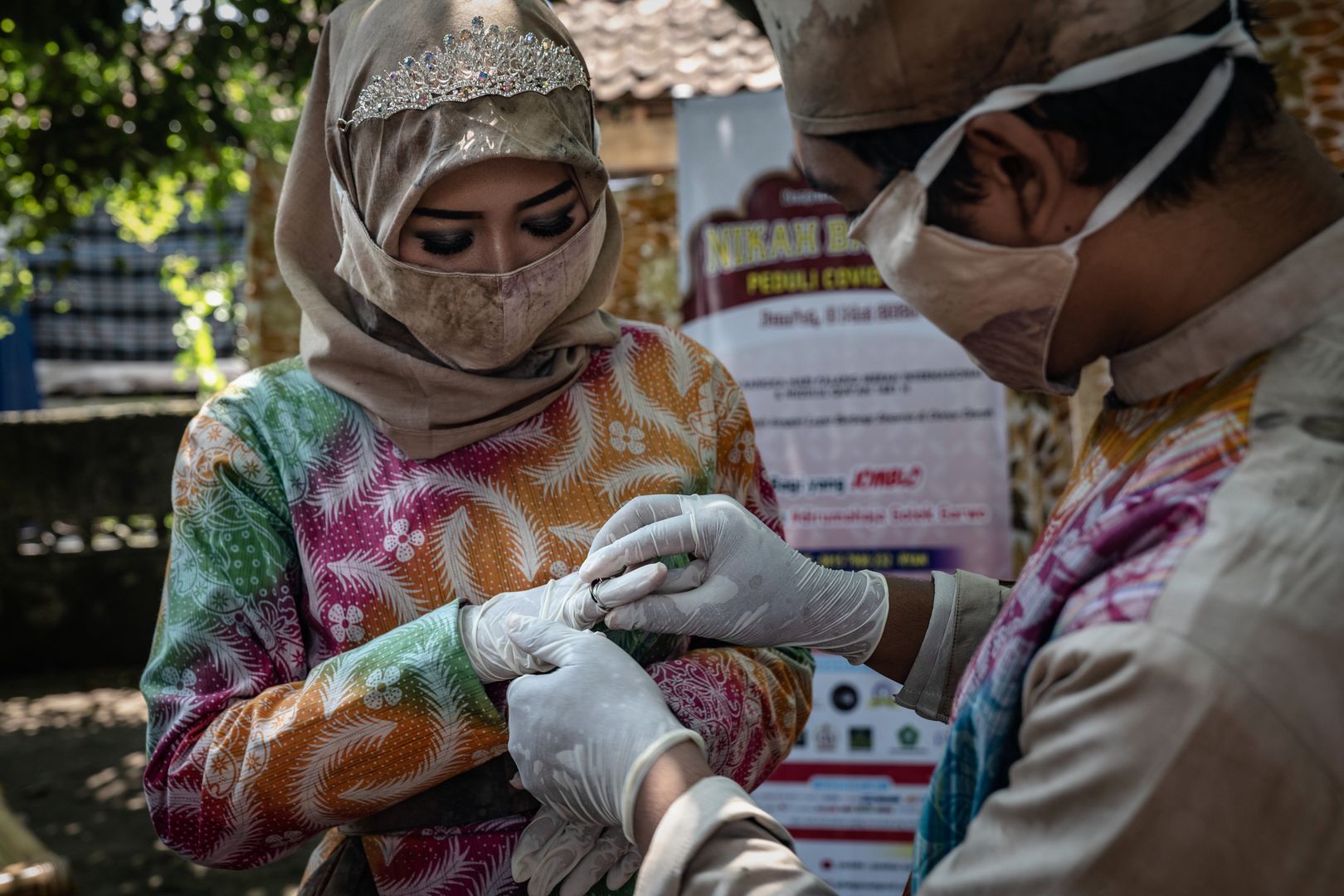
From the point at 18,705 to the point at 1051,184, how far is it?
7.56 metres

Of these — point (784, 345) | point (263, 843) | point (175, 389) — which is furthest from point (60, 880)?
point (175, 389)

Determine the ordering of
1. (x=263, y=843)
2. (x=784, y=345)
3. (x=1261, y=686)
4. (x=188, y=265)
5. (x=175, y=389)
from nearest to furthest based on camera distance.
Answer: (x=1261, y=686) < (x=263, y=843) < (x=784, y=345) < (x=188, y=265) < (x=175, y=389)

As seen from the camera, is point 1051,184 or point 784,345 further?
point 784,345

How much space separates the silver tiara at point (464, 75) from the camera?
1646mm

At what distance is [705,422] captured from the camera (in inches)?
73.2

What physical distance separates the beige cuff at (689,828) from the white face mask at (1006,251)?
53cm

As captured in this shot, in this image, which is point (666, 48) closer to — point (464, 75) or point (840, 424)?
point (840, 424)

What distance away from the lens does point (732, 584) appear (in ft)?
5.13

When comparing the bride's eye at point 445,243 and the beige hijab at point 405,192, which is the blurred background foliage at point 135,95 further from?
the bride's eye at point 445,243

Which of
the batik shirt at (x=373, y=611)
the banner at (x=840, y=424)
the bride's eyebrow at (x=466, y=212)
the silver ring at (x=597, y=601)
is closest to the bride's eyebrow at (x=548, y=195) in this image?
the bride's eyebrow at (x=466, y=212)

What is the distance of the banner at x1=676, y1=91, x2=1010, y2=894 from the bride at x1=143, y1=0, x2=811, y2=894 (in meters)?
1.94

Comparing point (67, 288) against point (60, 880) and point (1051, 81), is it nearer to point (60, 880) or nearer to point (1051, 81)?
point (60, 880)

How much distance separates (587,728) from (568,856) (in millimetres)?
330

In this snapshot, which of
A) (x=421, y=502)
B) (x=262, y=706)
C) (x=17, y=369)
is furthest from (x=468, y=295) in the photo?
(x=17, y=369)
